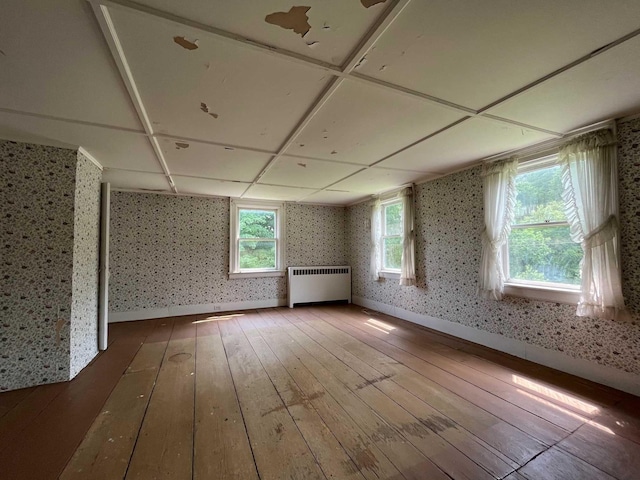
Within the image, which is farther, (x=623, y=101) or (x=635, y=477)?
(x=623, y=101)

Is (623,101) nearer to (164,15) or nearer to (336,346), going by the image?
(164,15)

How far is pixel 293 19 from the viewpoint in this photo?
3.70ft

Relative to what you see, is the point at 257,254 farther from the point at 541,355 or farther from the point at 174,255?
the point at 541,355

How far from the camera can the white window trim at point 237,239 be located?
499cm

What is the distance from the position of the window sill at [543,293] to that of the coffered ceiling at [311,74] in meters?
1.39

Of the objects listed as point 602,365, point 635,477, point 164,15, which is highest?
point 164,15

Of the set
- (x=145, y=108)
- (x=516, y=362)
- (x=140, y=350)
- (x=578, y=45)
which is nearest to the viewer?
(x=578, y=45)

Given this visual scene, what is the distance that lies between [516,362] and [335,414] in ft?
6.64

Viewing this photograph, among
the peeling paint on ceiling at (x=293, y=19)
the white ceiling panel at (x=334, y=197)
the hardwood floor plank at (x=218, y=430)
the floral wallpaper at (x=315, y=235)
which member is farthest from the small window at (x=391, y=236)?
the peeling paint on ceiling at (x=293, y=19)

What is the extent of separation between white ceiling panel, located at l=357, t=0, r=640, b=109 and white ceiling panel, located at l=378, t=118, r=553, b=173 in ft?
1.98

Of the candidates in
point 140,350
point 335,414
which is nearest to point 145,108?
point 335,414

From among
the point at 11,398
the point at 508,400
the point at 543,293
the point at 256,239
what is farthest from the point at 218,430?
the point at 256,239

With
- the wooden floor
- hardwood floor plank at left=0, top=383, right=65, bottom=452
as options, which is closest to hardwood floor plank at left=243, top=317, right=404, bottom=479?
the wooden floor

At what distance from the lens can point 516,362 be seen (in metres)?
2.66
